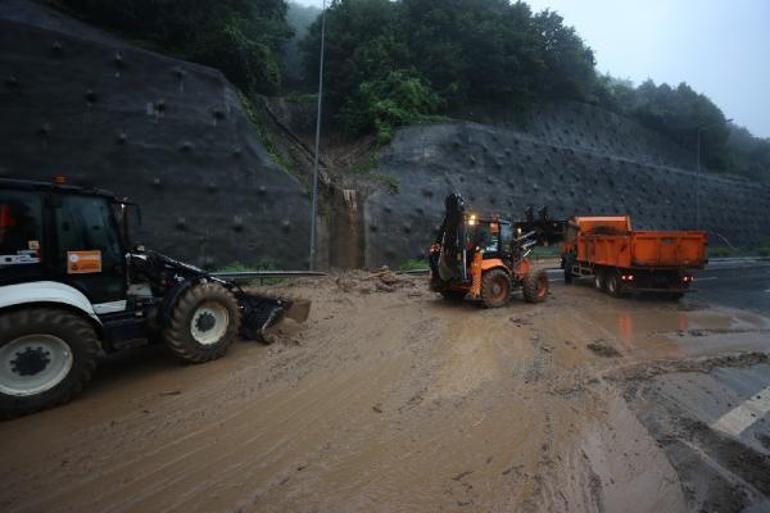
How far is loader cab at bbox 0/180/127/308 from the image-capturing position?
4.80m

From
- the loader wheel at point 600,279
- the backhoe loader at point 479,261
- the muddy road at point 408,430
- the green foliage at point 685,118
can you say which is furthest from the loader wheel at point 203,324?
the green foliage at point 685,118

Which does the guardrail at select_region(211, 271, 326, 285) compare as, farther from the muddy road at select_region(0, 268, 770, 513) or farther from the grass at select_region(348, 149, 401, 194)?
the grass at select_region(348, 149, 401, 194)

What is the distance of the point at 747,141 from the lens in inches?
2564

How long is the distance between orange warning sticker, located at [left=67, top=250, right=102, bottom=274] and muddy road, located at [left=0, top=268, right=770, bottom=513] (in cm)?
154

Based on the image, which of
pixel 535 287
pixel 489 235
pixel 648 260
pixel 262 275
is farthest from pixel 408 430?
pixel 648 260

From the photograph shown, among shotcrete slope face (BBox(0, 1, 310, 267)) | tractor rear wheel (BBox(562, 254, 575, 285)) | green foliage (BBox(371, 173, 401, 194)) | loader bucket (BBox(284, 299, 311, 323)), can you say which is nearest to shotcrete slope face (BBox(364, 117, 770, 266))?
green foliage (BBox(371, 173, 401, 194))

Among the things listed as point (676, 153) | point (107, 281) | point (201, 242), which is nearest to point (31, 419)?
point (107, 281)

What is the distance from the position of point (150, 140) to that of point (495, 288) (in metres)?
12.5

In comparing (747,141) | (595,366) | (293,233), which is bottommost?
(595,366)

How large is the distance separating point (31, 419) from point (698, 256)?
1492 centimetres

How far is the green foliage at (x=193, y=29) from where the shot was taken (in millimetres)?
16406

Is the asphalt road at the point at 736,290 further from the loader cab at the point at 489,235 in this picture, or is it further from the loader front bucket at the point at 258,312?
the loader front bucket at the point at 258,312

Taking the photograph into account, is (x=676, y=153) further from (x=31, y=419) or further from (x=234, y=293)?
(x=31, y=419)

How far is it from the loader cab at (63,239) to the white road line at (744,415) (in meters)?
7.66
